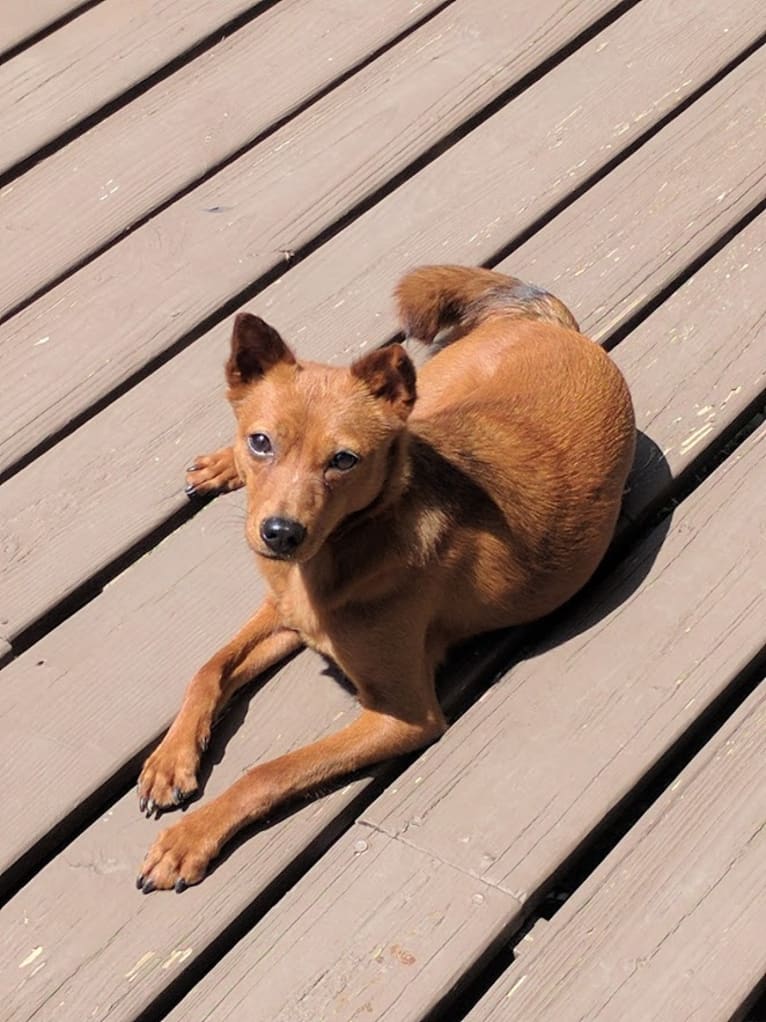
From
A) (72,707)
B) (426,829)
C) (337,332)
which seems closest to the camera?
(426,829)

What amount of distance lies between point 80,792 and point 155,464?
100 centimetres

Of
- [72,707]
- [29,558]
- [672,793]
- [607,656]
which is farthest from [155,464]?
[672,793]

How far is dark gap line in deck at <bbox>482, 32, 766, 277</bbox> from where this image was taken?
183 inches

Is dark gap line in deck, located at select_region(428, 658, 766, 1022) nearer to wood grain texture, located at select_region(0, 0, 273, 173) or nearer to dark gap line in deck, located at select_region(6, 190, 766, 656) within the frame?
dark gap line in deck, located at select_region(6, 190, 766, 656)

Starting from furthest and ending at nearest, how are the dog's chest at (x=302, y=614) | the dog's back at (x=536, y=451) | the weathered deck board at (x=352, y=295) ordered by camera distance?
1. the weathered deck board at (x=352, y=295)
2. the dog's back at (x=536, y=451)
3. the dog's chest at (x=302, y=614)

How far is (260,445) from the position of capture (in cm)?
329

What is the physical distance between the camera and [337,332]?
4418mm

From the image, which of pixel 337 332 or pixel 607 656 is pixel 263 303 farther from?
pixel 607 656

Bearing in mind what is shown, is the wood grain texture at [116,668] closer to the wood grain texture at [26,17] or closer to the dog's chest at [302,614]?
the dog's chest at [302,614]

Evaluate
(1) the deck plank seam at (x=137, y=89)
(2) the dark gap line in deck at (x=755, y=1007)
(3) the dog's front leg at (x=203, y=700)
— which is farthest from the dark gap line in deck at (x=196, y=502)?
(2) the dark gap line in deck at (x=755, y=1007)

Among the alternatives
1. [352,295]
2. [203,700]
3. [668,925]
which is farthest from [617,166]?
→ [668,925]

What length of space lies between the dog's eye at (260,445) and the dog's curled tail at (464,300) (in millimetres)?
1001

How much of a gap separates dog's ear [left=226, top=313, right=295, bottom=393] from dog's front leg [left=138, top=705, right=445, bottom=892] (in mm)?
791

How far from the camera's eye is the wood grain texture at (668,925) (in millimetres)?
3059
